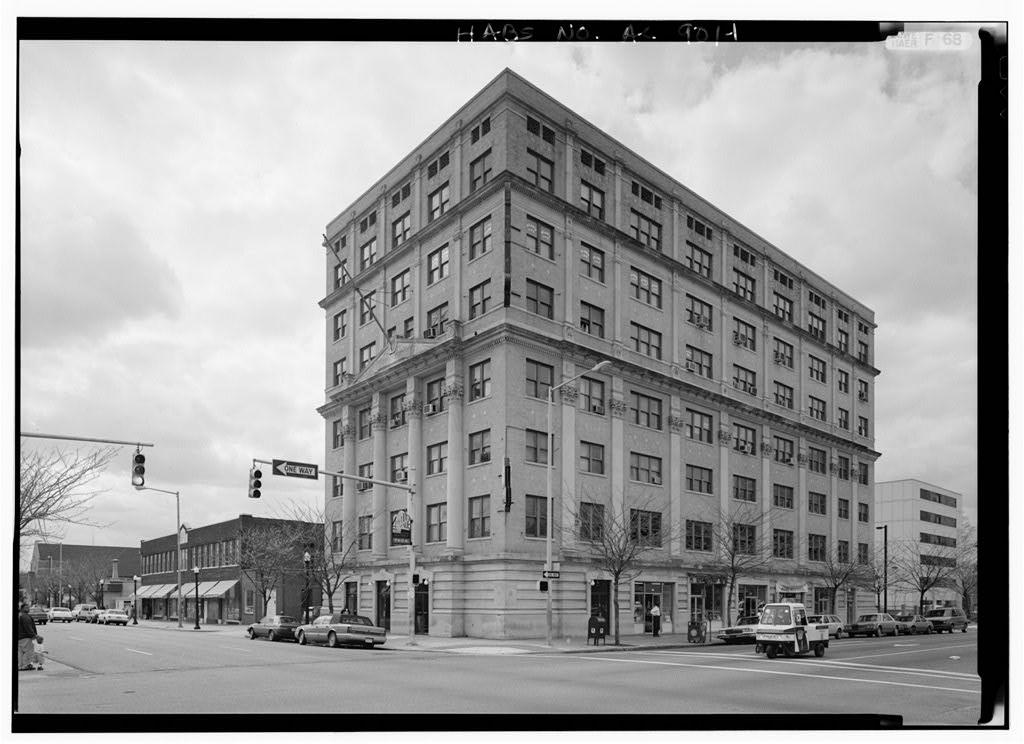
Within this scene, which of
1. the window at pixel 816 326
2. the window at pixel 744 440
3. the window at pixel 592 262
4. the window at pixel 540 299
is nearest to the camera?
the window at pixel 816 326

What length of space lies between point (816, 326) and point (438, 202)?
1860 cm

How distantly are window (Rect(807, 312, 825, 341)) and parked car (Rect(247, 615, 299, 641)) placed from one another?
26066 millimetres

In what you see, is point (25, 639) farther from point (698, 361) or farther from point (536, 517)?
point (698, 361)

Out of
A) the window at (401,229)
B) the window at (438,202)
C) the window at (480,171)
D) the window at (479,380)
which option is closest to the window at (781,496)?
the window at (479,380)

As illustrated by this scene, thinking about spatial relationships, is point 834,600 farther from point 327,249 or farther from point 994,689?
point 994,689

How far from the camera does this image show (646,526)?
1880 inches

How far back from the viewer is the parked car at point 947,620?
57.3 metres

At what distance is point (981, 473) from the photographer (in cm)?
750

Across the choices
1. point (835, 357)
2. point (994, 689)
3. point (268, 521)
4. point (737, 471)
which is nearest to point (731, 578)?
point (737, 471)

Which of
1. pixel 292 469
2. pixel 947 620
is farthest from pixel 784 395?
pixel 292 469

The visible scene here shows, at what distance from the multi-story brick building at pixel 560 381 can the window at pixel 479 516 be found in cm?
11

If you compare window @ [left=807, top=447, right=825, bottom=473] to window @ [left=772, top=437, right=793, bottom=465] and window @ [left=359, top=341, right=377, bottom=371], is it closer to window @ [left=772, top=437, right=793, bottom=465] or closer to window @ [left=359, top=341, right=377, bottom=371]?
window @ [left=772, top=437, right=793, bottom=465]

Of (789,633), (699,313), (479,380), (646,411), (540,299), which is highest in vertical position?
(699,313)

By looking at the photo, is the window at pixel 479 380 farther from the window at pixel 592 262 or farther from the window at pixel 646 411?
the window at pixel 646 411
